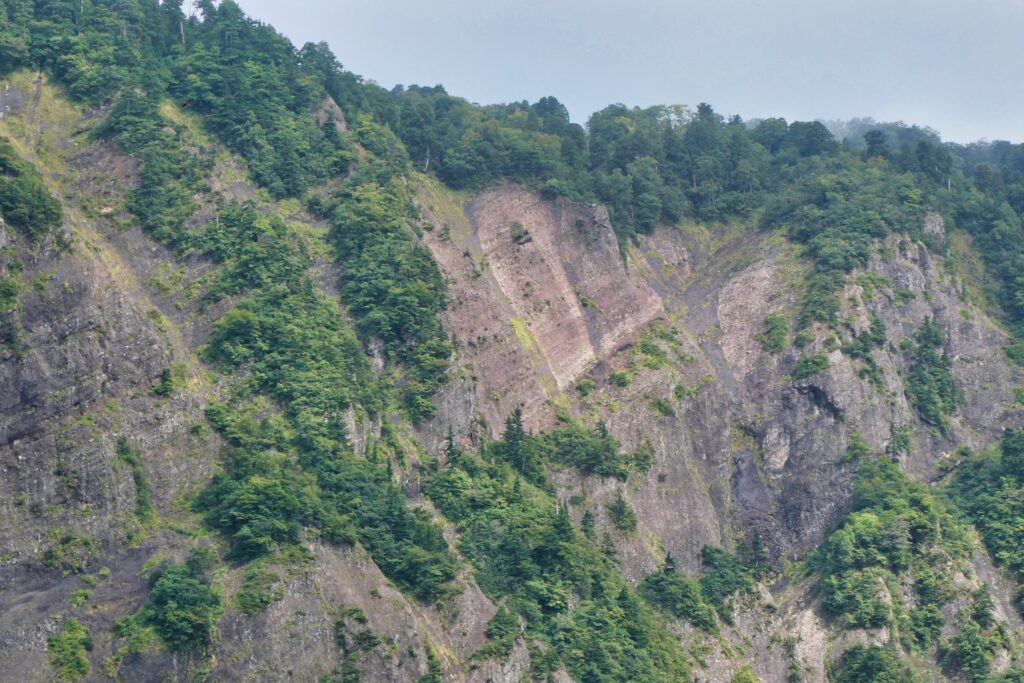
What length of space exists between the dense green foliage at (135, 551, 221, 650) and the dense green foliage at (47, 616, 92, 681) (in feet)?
7.60

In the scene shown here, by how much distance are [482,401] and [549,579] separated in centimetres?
1246

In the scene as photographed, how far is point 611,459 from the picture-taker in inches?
3506

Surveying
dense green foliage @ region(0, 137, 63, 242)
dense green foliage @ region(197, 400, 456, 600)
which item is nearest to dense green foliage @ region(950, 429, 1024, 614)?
dense green foliage @ region(197, 400, 456, 600)

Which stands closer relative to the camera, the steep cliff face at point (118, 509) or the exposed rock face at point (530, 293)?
the steep cliff face at point (118, 509)

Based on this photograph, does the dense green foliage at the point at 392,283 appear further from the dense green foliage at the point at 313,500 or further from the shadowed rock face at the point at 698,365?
the dense green foliage at the point at 313,500

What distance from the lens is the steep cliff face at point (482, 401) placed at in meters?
69.2

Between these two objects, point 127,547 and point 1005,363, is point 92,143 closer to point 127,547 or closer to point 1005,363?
point 127,547

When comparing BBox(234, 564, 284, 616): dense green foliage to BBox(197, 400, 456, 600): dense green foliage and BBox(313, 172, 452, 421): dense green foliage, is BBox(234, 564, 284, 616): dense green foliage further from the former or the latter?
BBox(313, 172, 452, 421): dense green foliage

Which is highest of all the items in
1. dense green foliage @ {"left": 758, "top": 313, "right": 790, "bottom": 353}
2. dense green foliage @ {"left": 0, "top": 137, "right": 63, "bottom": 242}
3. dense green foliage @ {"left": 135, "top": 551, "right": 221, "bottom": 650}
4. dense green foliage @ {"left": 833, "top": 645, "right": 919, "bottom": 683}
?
dense green foliage @ {"left": 0, "top": 137, "right": 63, "bottom": 242}

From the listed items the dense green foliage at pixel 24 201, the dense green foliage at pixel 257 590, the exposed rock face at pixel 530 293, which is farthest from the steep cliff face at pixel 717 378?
the dense green foliage at pixel 24 201

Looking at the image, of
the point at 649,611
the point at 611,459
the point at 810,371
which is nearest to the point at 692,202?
the point at 810,371

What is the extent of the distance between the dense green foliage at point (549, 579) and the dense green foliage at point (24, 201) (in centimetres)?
2164

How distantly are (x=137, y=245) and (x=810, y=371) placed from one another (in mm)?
37987

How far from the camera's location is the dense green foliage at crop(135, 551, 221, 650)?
219 feet
